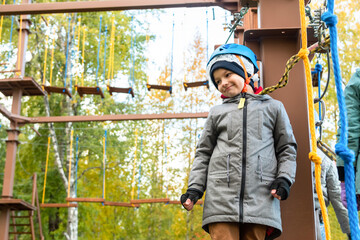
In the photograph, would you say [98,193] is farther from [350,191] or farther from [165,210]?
[350,191]

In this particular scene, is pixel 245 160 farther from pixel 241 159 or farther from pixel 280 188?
pixel 280 188

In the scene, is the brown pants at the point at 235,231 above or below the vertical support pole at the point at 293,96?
below

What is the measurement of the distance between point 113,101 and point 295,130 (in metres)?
17.1

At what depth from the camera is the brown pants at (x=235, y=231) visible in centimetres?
245

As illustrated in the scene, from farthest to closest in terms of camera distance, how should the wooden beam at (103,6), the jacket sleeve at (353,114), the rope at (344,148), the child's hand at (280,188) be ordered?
1. the wooden beam at (103,6)
2. the jacket sleeve at (353,114)
3. the child's hand at (280,188)
4. the rope at (344,148)

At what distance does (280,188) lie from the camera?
94.5 inches

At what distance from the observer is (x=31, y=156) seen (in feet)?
60.5

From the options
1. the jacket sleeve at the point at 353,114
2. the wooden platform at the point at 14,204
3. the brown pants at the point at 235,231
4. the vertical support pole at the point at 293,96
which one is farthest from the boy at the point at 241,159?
the wooden platform at the point at 14,204

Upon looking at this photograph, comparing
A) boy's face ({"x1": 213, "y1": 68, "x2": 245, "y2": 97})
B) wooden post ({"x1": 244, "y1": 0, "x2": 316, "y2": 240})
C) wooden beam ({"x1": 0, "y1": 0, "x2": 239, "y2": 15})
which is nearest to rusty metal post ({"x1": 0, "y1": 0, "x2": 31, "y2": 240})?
wooden beam ({"x1": 0, "y1": 0, "x2": 239, "y2": 15})

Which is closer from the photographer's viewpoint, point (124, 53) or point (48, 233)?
point (48, 233)

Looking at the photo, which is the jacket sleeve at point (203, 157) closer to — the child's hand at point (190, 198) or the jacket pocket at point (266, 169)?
the child's hand at point (190, 198)

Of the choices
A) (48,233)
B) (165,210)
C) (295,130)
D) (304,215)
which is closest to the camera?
(304,215)

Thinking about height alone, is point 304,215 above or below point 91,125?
below

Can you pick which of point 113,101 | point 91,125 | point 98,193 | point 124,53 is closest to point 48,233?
point 98,193
